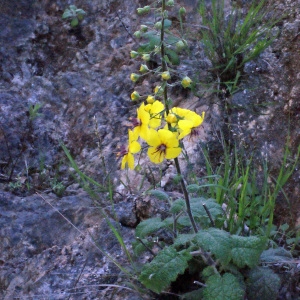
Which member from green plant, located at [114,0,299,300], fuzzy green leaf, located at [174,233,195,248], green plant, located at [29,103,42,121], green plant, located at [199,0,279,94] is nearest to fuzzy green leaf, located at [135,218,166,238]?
green plant, located at [114,0,299,300]

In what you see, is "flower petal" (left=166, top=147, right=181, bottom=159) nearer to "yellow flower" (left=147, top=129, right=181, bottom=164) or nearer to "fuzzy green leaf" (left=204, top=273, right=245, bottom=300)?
"yellow flower" (left=147, top=129, right=181, bottom=164)

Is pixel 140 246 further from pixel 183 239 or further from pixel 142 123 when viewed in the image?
pixel 142 123

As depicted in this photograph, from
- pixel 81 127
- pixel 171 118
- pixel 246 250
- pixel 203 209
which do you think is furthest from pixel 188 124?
pixel 81 127

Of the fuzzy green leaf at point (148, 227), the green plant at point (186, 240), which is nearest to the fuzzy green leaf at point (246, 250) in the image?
the green plant at point (186, 240)

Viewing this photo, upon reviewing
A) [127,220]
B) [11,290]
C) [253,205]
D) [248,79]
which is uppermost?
[248,79]

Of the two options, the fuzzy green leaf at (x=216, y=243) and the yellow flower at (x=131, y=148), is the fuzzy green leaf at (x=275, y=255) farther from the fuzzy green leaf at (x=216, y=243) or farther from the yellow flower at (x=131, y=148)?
the yellow flower at (x=131, y=148)

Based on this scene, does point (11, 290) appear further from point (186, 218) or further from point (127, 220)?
point (186, 218)

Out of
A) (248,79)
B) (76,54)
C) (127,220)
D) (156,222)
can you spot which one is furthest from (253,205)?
(76,54)

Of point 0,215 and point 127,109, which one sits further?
point 127,109
